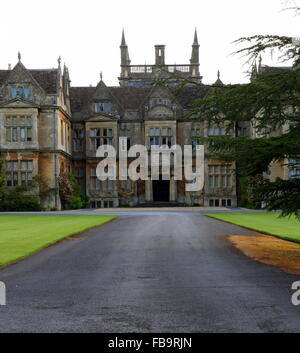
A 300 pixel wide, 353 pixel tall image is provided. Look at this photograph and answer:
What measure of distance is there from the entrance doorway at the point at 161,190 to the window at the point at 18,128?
1102 cm

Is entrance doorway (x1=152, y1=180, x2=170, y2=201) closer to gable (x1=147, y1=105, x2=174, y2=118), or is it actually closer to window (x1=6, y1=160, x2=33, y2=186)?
gable (x1=147, y1=105, x2=174, y2=118)

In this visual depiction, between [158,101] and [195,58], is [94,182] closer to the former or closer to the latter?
[158,101]

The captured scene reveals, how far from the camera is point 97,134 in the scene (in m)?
40.0

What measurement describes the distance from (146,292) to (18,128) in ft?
98.5

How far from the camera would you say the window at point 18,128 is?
115 ft

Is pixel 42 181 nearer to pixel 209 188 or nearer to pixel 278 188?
pixel 209 188

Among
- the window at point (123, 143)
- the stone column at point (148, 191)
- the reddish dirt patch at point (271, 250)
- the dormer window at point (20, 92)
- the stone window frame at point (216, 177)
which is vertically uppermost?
the dormer window at point (20, 92)

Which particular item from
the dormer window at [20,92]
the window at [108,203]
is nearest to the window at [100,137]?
the window at [108,203]

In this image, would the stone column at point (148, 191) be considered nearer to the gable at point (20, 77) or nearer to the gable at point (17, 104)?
the gable at point (17, 104)

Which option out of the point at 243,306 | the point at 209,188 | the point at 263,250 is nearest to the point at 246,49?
the point at 263,250

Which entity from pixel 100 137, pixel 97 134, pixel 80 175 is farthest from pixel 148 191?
pixel 97 134

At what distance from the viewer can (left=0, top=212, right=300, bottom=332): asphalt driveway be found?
5.46 metres

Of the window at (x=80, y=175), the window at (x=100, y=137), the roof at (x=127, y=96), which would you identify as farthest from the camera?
the roof at (x=127, y=96)

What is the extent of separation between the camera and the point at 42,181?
35.2 metres
